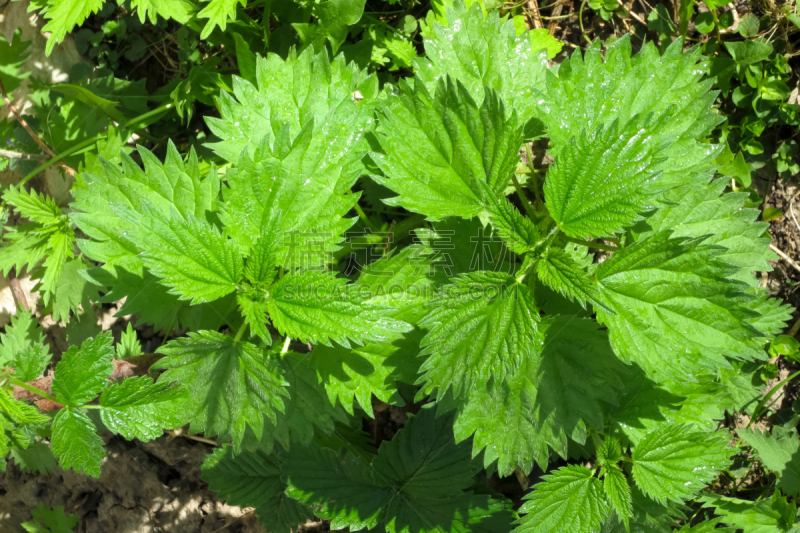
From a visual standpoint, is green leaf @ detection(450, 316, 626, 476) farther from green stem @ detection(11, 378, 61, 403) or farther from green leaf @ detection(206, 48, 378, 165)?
green stem @ detection(11, 378, 61, 403)

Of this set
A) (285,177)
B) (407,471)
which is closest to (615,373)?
(407,471)

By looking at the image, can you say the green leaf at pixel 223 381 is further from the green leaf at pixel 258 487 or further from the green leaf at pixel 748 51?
the green leaf at pixel 748 51

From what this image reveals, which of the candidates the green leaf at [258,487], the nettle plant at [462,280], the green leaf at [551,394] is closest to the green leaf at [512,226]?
the nettle plant at [462,280]

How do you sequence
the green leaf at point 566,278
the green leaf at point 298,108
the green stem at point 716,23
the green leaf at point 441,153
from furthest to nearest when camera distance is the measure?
1. the green stem at point 716,23
2. the green leaf at point 298,108
3. the green leaf at point 441,153
4. the green leaf at point 566,278

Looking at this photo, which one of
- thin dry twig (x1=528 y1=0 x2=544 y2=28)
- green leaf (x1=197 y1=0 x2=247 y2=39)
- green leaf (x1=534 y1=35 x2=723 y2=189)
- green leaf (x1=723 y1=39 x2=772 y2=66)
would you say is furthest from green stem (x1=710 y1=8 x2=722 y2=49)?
green leaf (x1=197 y1=0 x2=247 y2=39)

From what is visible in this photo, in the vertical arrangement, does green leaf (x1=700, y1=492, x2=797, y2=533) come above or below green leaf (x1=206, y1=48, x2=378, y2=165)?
below

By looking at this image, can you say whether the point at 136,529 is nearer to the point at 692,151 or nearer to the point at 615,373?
the point at 615,373

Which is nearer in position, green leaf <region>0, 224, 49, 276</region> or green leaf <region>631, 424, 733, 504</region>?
green leaf <region>631, 424, 733, 504</region>
